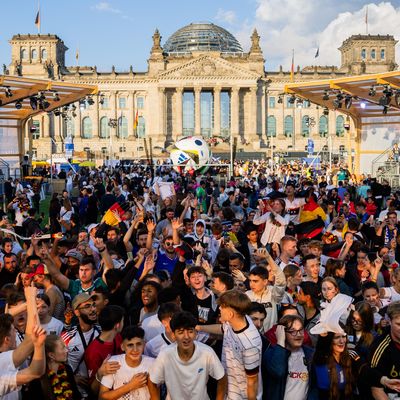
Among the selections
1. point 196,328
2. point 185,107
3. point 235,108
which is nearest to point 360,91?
point 196,328

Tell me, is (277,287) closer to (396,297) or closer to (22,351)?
(396,297)

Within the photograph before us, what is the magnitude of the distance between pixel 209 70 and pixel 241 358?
83522 millimetres

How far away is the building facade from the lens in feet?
281

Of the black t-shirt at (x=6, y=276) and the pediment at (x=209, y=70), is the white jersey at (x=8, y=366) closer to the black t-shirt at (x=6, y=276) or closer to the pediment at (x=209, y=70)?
the black t-shirt at (x=6, y=276)

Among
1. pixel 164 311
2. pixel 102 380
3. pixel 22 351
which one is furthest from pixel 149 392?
pixel 22 351

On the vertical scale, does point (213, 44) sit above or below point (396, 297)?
above

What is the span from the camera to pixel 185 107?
292ft

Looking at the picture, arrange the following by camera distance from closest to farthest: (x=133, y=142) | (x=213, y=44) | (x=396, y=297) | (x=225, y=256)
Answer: (x=396, y=297) < (x=225, y=256) < (x=133, y=142) < (x=213, y=44)

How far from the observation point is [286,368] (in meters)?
5.24

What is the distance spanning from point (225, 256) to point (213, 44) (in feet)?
312

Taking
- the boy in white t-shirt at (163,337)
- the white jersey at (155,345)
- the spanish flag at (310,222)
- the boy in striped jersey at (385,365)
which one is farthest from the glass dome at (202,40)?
the boy in striped jersey at (385,365)

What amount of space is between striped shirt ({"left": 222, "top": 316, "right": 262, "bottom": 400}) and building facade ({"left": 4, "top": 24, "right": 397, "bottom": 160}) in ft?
256

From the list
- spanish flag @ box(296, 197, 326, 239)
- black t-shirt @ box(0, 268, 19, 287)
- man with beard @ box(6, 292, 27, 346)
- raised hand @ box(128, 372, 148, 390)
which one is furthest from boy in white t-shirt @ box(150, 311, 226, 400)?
spanish flag @ box(296, 197, 326, 239)

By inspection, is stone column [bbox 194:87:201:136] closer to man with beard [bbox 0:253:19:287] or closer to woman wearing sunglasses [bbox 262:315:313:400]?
man with beard [bbox 0:253:19:287]
